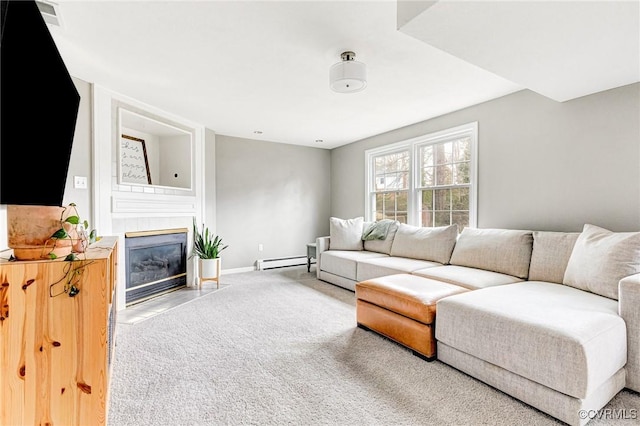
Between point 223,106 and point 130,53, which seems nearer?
point 130,53

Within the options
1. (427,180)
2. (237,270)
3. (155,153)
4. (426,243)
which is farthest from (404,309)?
(155,153)

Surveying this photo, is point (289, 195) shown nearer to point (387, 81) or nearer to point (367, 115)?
point (367, 115)

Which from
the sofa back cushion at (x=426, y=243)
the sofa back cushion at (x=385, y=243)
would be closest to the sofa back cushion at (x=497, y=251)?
the sofa back cushion at (x=426, y=243)

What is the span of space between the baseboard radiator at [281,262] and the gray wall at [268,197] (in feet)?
0.30

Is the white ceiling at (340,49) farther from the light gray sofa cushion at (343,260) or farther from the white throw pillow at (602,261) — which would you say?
the light gray sofa cushion at (343,260)

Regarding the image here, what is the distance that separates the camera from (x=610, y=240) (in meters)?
2.11

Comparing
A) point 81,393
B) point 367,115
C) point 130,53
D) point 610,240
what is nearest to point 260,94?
point 130,53

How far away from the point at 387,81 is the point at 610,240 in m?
2.15

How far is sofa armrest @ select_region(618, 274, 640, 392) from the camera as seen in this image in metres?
1.64

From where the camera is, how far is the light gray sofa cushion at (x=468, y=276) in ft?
8.46

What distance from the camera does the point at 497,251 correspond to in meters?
2.94

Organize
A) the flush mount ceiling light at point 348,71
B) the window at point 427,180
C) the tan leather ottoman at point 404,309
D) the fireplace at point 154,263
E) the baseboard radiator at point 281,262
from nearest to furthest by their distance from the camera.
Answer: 1. the tan leather ottoman at point 404,309
2. the flush mount ceiling light at point 348,71
3. the fireplace at point 154,263
4. the window at point 427,180
5. the baseboard radiator at point 281,262

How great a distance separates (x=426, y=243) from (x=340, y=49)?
2.41m

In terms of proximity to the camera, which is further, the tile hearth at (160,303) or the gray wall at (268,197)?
the gray wall at (268,197)
